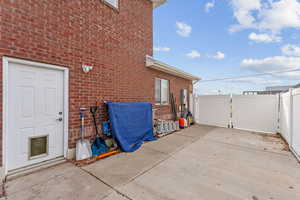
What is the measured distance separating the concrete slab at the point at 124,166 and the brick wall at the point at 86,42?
3.31 ft

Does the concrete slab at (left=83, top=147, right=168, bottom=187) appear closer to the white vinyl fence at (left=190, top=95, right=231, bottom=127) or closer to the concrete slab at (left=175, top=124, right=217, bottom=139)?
the concrete slab at (left=175, top=124, right=217, bottom=139)

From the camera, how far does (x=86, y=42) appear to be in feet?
10.6

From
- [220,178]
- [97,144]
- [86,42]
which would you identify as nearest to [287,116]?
[220,178]

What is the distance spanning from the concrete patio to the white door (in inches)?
16.1

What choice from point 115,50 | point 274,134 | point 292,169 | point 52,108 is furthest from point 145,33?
point 274,134

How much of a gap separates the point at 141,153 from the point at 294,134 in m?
4.35

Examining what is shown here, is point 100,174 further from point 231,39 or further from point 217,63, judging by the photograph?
point 217,63

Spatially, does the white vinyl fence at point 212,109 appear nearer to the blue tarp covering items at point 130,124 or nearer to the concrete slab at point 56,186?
the blue tarp covering items at point 130,124

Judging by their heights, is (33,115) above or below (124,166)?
above

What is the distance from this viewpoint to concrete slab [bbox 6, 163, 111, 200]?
5.83 feet

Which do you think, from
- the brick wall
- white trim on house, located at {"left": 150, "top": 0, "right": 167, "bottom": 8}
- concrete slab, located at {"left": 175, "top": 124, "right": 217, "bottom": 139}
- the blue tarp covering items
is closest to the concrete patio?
the blue tarp covering items

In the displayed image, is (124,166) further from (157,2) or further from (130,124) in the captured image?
(157,2)

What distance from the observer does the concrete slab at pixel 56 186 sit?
1.78 metres

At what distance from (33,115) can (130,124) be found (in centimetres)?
233
